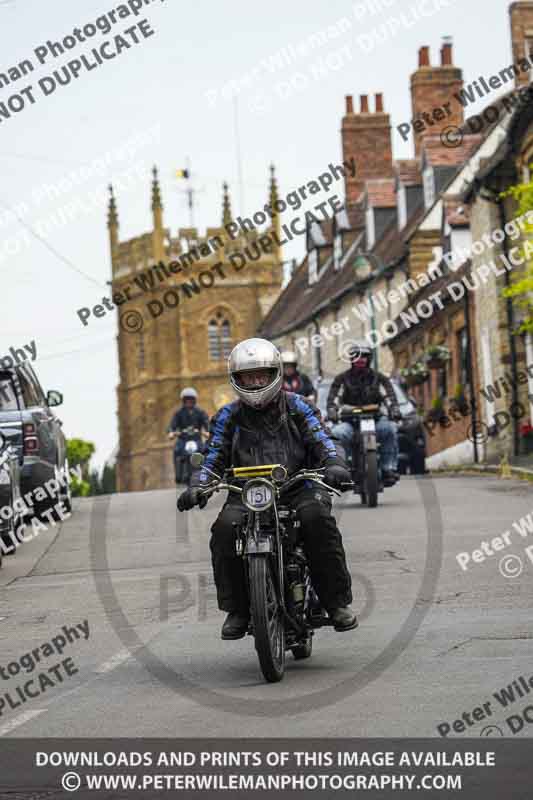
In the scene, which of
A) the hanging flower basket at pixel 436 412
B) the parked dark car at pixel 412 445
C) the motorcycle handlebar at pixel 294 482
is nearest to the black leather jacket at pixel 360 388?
the parked dark car at pixel 412 445

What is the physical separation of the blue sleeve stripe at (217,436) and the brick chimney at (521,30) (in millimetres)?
30582

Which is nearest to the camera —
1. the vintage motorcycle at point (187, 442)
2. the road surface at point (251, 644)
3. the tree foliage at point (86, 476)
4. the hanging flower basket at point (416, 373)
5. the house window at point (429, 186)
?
the road surface at point (251, 644)

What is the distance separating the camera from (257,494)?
8.27 metres

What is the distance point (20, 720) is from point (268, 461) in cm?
198

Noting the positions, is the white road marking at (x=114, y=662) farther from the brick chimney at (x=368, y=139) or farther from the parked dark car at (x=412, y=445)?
the brick chimney at (x=368, y=139)

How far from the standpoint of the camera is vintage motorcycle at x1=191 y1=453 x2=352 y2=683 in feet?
26.2

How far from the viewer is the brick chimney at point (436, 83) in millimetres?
51094

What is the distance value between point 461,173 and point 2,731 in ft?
133

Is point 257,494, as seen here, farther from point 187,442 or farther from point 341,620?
point 187,442

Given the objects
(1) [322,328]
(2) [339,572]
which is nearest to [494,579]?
(2) [339,572]

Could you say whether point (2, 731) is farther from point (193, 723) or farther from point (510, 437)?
point (510, 437)

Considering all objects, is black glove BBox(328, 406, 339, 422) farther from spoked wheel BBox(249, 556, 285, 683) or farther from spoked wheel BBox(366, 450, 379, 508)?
spoked wheel BBox(249, 556, 285, 683)

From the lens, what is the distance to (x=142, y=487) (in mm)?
108625
